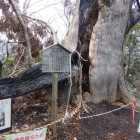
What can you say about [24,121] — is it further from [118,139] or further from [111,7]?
[111,7]

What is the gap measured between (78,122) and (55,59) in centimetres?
141

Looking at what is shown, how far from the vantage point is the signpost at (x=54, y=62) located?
2.56m

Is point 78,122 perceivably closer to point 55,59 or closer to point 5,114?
point 55,59

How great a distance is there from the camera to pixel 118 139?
300cm

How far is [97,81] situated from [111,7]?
70.1 inches

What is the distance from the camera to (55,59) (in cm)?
Result: 260

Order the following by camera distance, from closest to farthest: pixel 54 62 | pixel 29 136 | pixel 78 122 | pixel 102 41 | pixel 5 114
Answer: pixel 29 136, pixel 5 114, pixel 54 62, pixel 78 122, pixel 102 41

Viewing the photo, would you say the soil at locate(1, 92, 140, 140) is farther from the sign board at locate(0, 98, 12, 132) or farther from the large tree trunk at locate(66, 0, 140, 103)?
the sign board at locate(0, 98, 12, 132)

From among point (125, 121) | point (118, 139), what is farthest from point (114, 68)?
point (118, 139)

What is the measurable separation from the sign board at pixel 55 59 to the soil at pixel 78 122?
102cm

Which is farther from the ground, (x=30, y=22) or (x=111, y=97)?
(x=30, y=22)

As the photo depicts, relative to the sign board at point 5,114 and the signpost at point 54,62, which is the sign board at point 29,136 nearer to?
the sign board at point 5,114

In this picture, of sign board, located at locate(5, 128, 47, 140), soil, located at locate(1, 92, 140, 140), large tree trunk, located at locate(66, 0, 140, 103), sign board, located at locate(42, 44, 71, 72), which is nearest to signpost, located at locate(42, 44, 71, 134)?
sign board, located at locate(42, 44, 71, 72)

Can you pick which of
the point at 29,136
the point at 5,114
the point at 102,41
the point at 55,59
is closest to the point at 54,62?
the point at 55,59
